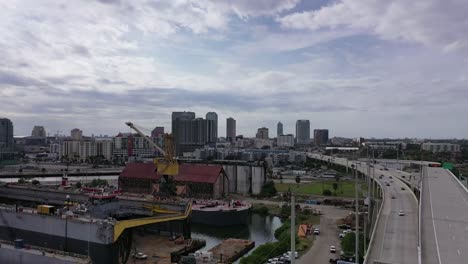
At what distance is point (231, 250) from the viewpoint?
1030 inches

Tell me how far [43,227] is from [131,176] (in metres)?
27.0

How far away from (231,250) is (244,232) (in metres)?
7.36

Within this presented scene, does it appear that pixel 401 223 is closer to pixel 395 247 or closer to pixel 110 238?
pixel 395 247

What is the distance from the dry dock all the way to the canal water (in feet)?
5.48

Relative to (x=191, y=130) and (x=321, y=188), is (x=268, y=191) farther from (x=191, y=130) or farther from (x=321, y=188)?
(x=191, y=130)

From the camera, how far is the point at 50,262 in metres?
20.8

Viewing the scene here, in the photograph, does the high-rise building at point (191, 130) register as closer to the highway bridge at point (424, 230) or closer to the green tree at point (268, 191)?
the green tree at point (268, 191)

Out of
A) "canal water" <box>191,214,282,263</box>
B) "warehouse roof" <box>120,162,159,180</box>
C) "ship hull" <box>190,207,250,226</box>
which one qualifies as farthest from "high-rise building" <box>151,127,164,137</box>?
"canal water" <box>191,214,282,263</box>

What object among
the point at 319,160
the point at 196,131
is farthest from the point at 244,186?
the point at 196,131

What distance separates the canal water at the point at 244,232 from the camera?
3088 centimetres

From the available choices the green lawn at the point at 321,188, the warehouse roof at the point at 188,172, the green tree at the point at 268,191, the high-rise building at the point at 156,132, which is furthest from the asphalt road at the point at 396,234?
the high-rise building at the point at 156,132

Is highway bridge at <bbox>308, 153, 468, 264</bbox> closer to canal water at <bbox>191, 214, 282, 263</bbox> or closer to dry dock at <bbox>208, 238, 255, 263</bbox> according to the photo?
dry dock at <bbox>208, 238, 255, 263</bbox>

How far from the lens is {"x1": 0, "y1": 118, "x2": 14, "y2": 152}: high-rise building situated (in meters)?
135

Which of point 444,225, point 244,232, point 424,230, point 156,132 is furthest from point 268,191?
point 156,132
